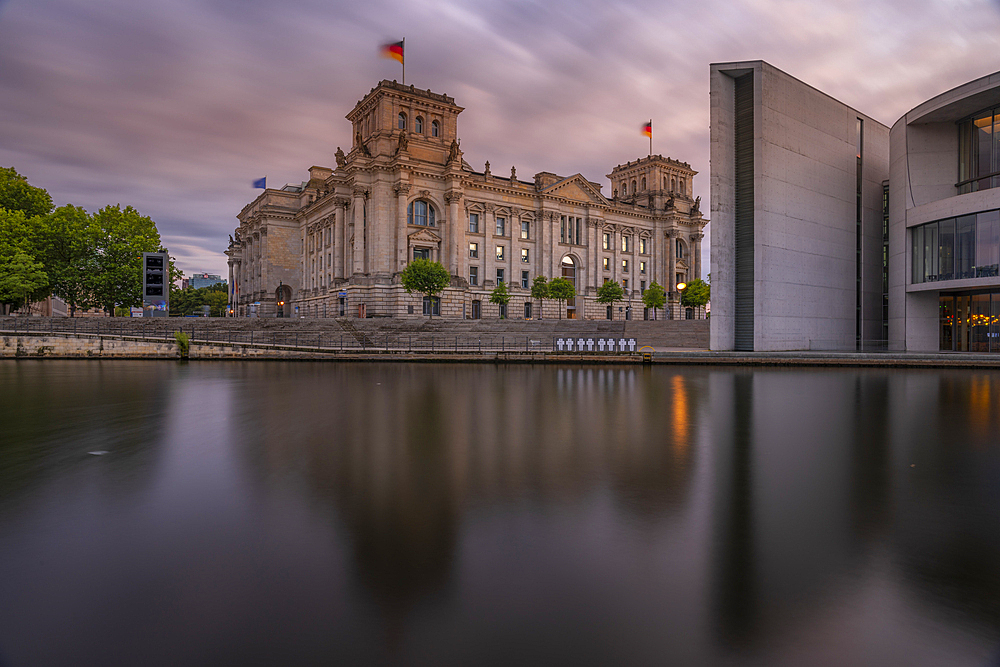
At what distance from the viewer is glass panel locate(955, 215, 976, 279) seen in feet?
114

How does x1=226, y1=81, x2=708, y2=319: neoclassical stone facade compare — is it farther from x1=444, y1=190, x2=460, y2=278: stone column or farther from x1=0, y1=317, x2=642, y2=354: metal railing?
x1=0, y1=317, x2=642, y2=354: metal railing

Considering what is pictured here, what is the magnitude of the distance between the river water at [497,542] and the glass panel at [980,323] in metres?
31.6

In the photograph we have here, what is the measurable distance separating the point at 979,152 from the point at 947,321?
11.2 m

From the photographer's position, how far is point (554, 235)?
81.7 m

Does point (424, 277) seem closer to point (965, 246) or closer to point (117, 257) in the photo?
point (117, 257)

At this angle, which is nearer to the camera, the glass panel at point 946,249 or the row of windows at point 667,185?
the glass panel at point 946,249

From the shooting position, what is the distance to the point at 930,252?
37.2 meters

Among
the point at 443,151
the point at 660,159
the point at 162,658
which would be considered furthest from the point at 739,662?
the point at 660,159

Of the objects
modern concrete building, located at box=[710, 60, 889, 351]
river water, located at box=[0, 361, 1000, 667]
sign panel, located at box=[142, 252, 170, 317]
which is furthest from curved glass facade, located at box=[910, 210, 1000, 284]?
sign panel, located at box=[142, 252, 170, 317]

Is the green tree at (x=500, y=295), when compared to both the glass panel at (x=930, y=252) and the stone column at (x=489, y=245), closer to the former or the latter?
the stone column at (x=489, y=245)

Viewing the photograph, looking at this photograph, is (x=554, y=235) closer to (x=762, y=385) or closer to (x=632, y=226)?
(x=632, y=226)

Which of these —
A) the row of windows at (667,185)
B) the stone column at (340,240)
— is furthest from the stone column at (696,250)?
the stone column at (340,240)

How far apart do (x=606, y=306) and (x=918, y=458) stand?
7850 centimetres

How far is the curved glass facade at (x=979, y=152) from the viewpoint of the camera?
3538 centimetres
